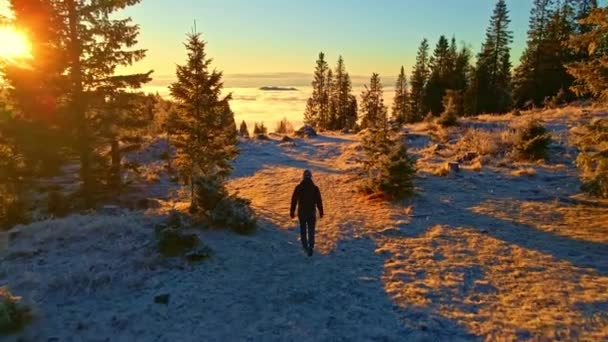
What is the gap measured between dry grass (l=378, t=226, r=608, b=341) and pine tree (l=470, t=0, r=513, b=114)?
47.8 m

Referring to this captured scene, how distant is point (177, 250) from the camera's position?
1075 centimetres

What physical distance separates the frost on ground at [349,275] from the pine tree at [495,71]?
140 feet

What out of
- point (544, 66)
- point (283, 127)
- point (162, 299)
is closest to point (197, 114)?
point (162, 299)

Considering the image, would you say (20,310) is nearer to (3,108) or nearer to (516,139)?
(3,108)

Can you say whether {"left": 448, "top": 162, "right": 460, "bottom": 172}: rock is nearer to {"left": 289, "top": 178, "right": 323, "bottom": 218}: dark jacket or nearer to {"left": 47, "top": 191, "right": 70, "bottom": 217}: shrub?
{"left": 289, "top": 178, "right": 323, "bottom": 218}: dark jacket

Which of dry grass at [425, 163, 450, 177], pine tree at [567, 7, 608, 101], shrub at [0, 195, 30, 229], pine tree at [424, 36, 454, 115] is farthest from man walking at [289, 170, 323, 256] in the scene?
pine tree at [424, 36, 454, 115]

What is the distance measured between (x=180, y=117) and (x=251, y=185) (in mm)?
7217

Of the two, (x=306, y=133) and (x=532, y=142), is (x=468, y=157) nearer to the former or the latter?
(x=532, y=142)

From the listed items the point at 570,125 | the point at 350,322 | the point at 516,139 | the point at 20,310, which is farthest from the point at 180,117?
the point at 570,125

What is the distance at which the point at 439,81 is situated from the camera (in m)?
61.9

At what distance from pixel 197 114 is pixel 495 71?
183 feet

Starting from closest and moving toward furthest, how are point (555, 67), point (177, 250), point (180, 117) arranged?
point (177, 250)
point (180, 117)
point (555, 67)

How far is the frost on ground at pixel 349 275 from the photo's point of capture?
7.70 m

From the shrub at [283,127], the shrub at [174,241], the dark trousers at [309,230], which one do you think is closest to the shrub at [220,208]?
the shrub at [174,241]
